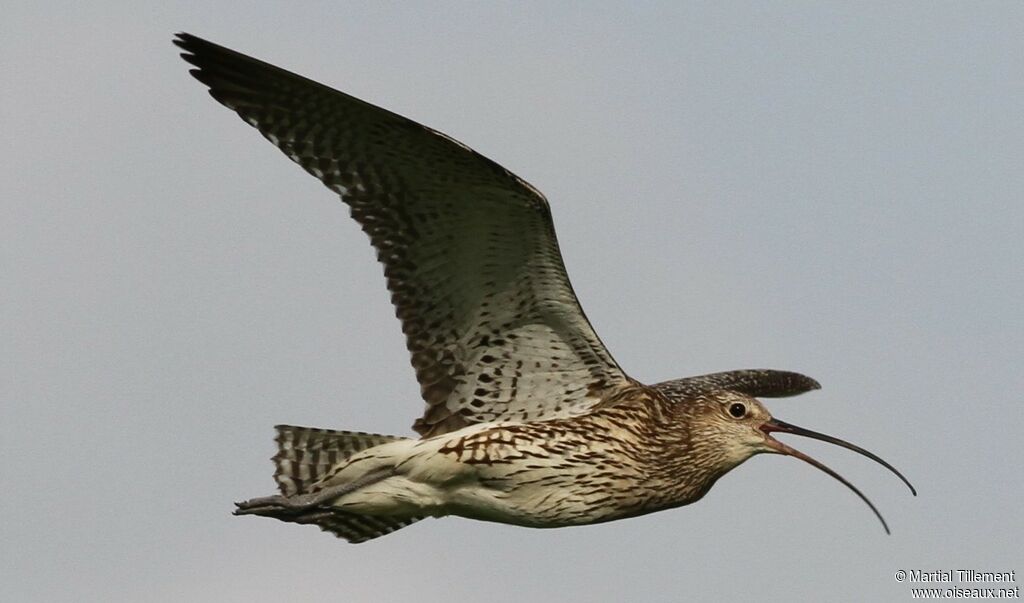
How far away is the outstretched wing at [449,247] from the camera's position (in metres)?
14.1

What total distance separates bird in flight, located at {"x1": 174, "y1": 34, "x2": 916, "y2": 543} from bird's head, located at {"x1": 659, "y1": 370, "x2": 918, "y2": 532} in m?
0.01

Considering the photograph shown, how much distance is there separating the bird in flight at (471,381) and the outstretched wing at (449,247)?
0.4 inches

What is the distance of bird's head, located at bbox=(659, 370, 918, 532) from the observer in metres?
15.2

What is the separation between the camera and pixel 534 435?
14875mm

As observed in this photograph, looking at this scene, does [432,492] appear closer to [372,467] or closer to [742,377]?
[372,467]

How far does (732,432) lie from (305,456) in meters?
3.34

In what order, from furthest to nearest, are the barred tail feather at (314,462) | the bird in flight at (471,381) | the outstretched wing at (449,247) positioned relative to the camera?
1. the barred tail feather at (314,462)
2. the bird in flight at (471,381)
3. the outstretched wing at (449,247)

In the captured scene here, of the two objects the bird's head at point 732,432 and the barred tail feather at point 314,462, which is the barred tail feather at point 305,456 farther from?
the bird's head at point 732,432

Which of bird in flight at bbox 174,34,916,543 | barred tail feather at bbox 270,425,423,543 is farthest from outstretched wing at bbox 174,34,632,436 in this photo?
barred tail feather at bbox 270,425,423,543

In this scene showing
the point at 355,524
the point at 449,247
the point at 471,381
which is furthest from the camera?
the point at 355,524

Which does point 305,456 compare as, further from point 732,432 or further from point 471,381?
point 732,432

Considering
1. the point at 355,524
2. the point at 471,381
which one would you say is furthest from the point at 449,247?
the point at 355,524

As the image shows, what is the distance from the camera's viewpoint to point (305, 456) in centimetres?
1530

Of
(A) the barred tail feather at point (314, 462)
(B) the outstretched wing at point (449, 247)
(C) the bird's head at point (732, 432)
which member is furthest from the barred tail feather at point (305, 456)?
(C) the bird's head at point (732, 432)
